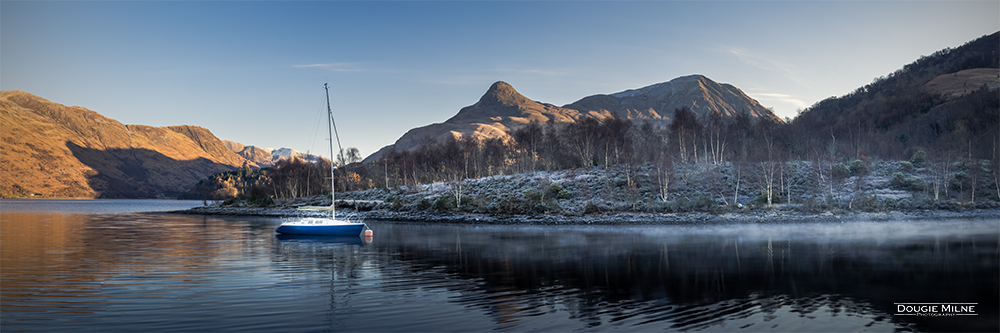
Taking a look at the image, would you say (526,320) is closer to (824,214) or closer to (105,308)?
(105,308)

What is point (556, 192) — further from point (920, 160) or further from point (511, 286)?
point (920, 160)

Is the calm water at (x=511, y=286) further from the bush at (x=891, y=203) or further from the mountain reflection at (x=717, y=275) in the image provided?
the bush at (x=891, y=203)

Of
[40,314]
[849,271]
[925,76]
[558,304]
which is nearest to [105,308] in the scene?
[40,314]

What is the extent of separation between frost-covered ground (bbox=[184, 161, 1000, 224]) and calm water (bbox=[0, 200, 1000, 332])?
23.7 meters

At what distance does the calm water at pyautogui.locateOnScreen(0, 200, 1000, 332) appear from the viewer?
1271 centimetres

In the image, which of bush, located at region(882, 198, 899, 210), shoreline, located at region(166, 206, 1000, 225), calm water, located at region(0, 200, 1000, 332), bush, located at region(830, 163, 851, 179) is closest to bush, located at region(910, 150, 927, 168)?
bush, located at region(830, 163, 851, 179)

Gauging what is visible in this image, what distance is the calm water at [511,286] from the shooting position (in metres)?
12.7

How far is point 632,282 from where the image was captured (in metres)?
18.5

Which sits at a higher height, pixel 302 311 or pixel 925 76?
pixel 925 76

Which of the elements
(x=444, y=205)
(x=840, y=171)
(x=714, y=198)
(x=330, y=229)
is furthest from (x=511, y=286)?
(x=840, y=171)

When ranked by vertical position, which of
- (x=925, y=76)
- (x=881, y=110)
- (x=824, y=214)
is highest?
(x=925, y=76)

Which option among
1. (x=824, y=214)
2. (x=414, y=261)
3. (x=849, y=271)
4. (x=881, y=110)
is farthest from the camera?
(x=881, y=110)

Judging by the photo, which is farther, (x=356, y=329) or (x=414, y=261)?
(x=414, y=261)

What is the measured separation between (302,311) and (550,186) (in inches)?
2491
